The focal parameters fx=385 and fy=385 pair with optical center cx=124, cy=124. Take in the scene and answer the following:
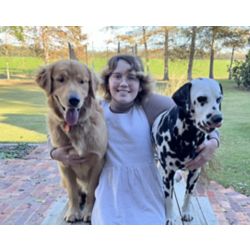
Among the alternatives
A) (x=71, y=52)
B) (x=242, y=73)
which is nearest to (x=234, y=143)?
(x=242, y=73)

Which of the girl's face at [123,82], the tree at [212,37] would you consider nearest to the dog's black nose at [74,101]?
the girl's face at [123,82]

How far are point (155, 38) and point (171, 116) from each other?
0.46 metres

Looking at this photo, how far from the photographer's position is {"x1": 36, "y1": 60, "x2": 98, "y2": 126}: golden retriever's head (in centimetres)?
110

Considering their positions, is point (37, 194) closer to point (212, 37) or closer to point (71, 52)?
point (71, 52)

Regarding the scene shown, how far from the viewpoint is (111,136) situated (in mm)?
1255

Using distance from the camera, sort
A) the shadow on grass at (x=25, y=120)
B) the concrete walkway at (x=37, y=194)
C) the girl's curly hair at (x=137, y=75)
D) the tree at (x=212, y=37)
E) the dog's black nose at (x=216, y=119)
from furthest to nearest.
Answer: the concrete walkway at (x=37, y=194) < the shadow on grass at (x=25, y=120) < the tree at (x=212, y=37) < the girl's curly hair at (x=137, y=75) < the dog's black nose at (x=216, y=119)

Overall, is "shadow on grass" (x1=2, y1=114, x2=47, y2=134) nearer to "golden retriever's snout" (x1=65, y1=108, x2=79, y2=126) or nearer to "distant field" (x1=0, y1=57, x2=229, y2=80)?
"distant field" (x1=0, y1=57, x2=229, y2=80)

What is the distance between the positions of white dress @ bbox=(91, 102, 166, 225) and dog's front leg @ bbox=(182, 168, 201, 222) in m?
0.07

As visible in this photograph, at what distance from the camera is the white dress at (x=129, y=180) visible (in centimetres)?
122

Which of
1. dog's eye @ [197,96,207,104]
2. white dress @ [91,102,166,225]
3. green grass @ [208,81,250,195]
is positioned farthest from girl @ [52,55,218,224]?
green grass @ [208,81,250,195]

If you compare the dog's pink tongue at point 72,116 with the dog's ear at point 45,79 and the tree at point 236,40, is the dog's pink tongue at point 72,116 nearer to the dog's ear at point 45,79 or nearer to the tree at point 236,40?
the dog's ear at point 45,79
